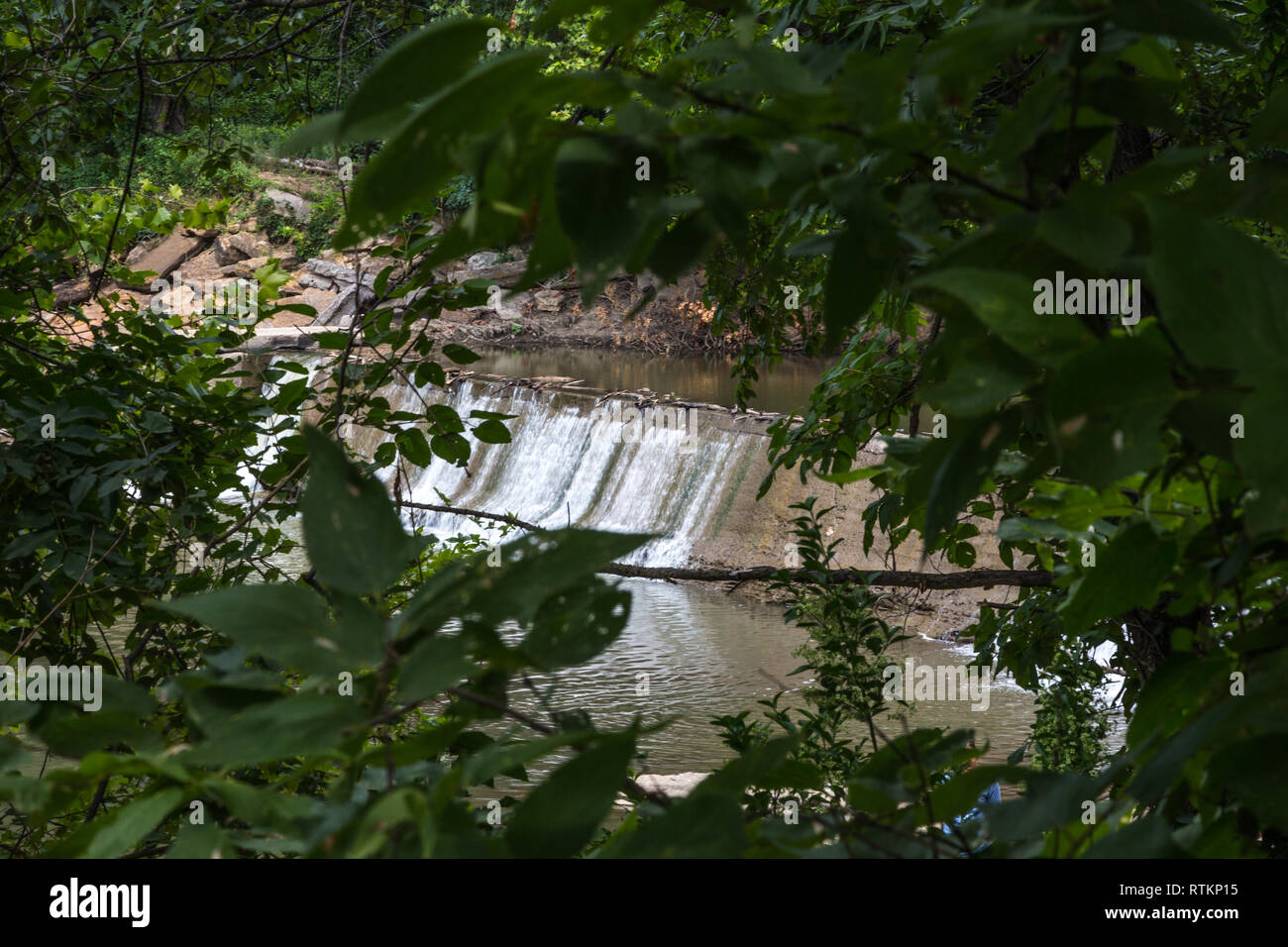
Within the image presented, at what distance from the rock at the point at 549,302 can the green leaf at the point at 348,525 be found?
1714 centimetres

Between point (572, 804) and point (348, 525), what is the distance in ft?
0.48

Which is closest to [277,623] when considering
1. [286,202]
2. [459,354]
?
[459,354]

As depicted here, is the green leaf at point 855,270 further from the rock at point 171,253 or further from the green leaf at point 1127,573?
the rock at point 171,253

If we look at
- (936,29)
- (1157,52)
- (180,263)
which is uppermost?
(180,263)

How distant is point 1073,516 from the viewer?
2.37ft

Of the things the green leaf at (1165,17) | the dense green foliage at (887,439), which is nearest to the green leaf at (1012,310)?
the dense green foliage at (887,439)

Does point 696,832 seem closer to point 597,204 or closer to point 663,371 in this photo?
point 597,204

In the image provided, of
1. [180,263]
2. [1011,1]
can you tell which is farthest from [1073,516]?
[180,263]

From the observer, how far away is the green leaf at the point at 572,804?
0.41m

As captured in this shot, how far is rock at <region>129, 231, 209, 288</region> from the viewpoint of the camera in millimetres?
16219

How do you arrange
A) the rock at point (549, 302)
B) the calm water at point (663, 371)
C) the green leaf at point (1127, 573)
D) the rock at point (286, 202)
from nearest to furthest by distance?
the green leaf at point (1127, 573) < the calm water at point (663, 371) < the rock at point (549, 302) < the rock at point (286, 202)
